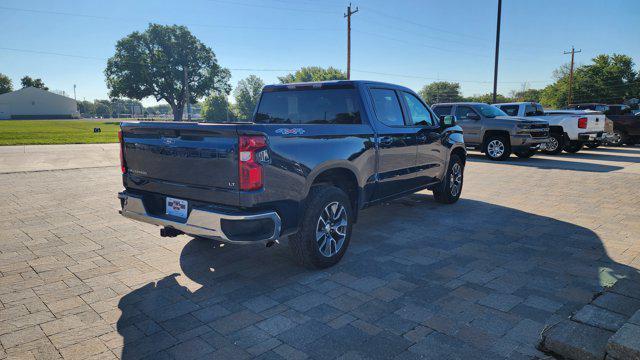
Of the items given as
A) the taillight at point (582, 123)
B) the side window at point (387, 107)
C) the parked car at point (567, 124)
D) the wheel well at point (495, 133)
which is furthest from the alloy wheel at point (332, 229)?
the taillight at point (582, 123)

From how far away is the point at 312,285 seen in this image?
3758 mm

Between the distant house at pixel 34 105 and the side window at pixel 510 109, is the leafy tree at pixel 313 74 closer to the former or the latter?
the distant house at pixel 34 105

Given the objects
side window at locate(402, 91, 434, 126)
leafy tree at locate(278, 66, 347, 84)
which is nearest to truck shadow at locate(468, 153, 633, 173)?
side window at locate(402, 91, 434, 126)

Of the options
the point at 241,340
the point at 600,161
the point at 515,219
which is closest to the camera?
the point at 241,340

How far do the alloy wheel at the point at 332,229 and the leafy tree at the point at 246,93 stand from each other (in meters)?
124

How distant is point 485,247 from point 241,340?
327 centimetres

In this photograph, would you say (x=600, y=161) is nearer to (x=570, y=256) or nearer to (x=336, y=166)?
(x=570, y=256)

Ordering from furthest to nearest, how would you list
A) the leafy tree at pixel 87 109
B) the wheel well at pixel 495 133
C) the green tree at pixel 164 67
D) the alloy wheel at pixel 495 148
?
the leafy tree at pixel 87 109 → the green tree at pixel 164 67 → the alloy wheel at pixel 495 148 → the wheel well at pixel 495 133

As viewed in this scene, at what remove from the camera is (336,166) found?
161 inches

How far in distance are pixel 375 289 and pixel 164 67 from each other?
72660 millimetres

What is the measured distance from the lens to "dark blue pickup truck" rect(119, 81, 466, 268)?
325 cm

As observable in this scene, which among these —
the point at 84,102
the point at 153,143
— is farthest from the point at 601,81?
the point at 84,102

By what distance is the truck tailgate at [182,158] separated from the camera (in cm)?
326

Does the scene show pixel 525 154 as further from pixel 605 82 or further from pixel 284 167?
pixel 605 82
